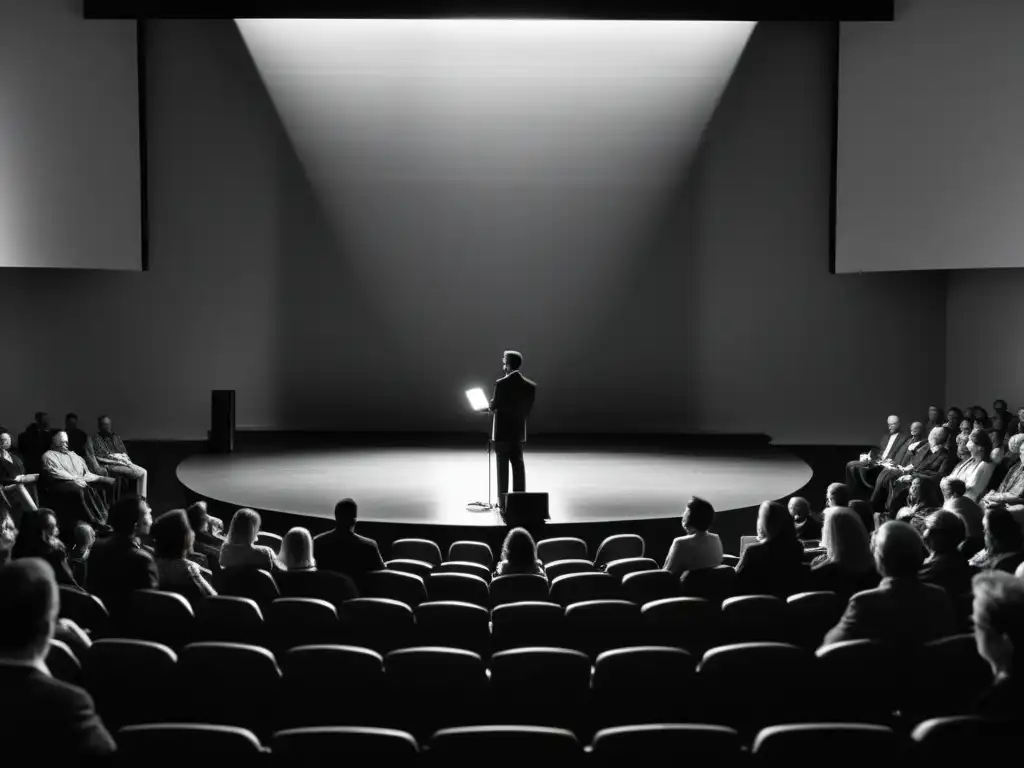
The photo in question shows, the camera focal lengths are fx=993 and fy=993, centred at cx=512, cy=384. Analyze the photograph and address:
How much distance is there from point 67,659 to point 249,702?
498mm

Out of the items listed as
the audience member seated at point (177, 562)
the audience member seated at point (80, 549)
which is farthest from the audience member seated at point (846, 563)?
the audience member seated at point (80, 549)

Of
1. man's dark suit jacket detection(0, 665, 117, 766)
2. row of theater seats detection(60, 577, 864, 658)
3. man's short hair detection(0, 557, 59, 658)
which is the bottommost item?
row of theater seats detection(60, 577, 864, 658)

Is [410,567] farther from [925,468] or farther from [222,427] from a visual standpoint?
[222,427]

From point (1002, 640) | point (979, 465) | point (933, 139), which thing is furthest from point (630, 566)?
point (933, 139)

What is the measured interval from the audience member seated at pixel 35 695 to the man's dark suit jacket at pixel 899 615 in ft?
6.90

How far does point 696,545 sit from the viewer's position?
4.45 metres

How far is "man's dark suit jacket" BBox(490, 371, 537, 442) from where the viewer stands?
6844 mm

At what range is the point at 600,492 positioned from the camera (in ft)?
26.2

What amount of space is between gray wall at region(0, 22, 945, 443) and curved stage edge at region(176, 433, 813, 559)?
0.61m

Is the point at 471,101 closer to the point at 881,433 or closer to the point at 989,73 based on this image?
the point at 989,73

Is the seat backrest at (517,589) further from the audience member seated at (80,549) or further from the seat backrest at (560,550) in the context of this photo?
the audience member seated at (80,549)

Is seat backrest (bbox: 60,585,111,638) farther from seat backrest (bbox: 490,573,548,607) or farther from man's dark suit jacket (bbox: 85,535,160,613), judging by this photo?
seat backrest (bbox: 490,573,548,607)

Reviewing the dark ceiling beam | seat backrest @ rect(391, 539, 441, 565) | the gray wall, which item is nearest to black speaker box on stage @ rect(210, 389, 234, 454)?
the gray wall

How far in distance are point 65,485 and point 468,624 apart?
570 centimetres
